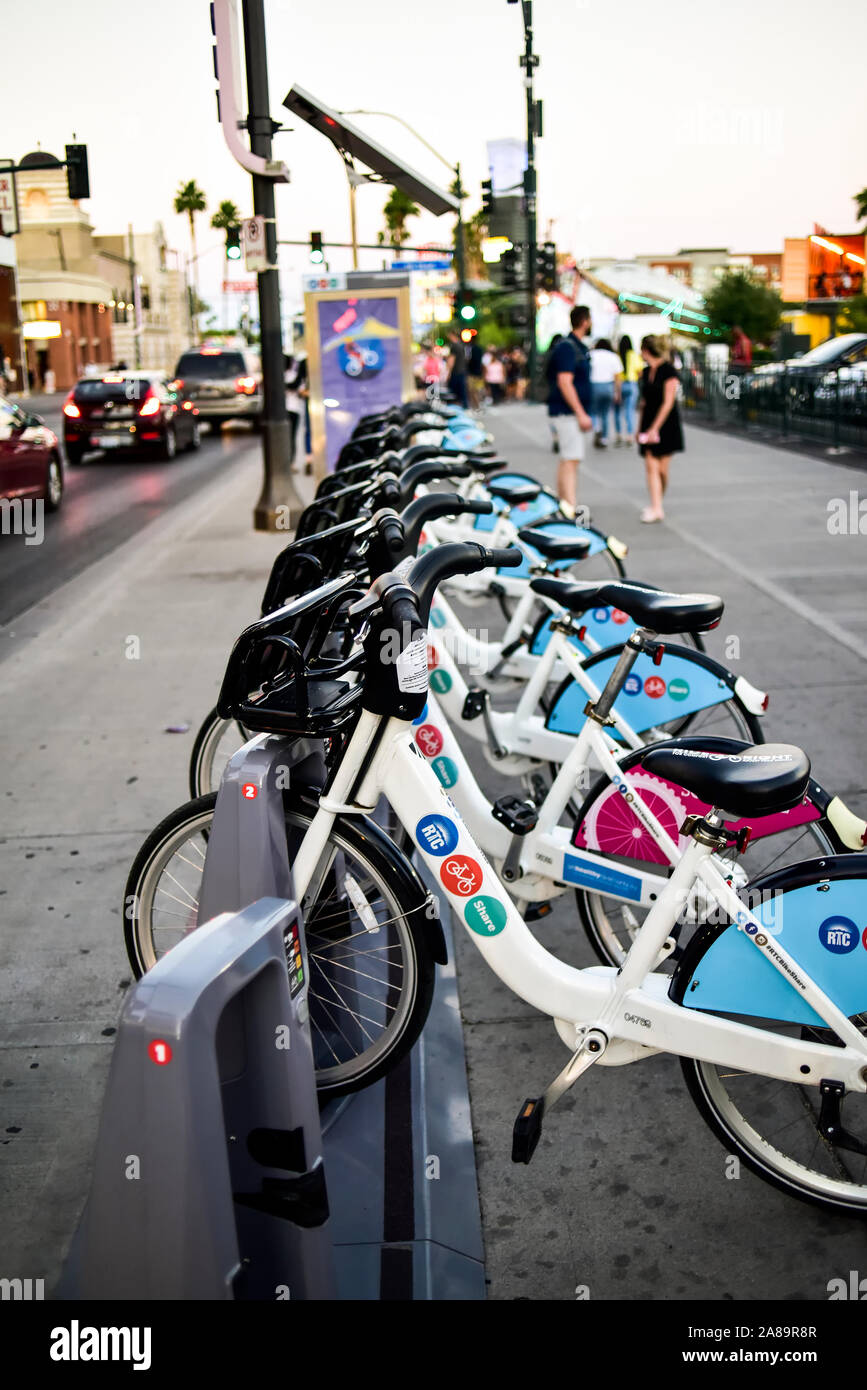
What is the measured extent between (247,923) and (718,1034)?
110 cm

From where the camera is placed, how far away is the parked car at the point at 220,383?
2888 cm

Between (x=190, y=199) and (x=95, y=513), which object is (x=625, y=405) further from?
(x=190, y=199)

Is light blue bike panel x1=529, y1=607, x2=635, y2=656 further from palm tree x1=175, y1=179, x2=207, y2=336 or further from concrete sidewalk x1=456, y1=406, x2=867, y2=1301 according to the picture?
palm tree x1=175, y1=179, x2=207, y2=336

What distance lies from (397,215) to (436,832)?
325 feet

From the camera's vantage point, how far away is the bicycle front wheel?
2990 millimetres

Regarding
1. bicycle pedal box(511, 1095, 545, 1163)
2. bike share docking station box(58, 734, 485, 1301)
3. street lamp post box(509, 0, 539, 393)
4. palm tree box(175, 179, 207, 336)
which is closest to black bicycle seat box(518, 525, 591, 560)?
bike share docking station box(58, 734, 485, 1301)

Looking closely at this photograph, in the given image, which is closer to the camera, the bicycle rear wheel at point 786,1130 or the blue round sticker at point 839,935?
the blue round sticker at point 839,935

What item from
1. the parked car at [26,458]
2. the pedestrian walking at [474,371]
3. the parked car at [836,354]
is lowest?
the parked car at [26,458]

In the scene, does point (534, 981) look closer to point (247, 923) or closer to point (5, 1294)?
point (247, 923)

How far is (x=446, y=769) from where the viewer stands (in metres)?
3.69

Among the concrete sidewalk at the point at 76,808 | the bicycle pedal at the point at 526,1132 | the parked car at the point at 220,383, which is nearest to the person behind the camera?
the bicycle pedal at the point at 526,1132

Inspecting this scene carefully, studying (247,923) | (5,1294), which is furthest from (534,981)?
(5,1294)

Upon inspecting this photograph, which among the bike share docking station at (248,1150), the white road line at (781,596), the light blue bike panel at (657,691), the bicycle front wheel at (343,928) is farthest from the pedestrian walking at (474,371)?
the bike share docking station at (248,1150)

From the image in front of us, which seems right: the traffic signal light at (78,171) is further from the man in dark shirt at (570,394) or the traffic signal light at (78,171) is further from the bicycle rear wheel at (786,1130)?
the bicycle rear wheel at (786,1130)
